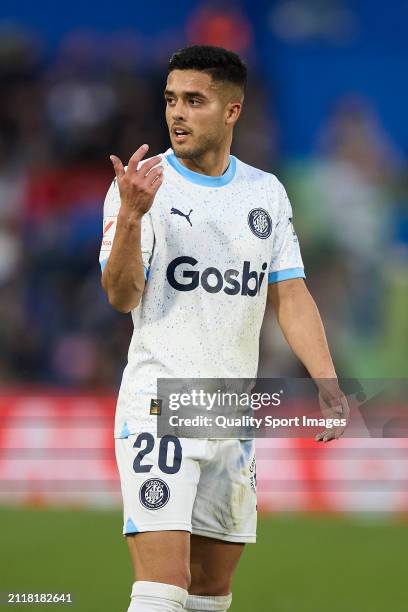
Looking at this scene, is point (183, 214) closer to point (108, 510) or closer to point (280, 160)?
point (108, 510)

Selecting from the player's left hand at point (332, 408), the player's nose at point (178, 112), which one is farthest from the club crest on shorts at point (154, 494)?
the player's nose at point (178, 112)

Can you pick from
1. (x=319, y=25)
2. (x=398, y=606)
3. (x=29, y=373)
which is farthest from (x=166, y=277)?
(x=319, y=25)

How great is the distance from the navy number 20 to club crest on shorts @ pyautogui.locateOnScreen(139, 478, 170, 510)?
0.05 meters

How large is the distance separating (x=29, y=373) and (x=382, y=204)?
4660mm

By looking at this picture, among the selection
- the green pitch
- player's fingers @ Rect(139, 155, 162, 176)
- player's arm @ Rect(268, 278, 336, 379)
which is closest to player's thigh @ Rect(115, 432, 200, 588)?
player's arm @ Rect(268, 278, 336, 379)

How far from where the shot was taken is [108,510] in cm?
1088

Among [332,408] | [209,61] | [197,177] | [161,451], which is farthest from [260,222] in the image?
[161,451]

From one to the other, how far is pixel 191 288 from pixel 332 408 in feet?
2.31

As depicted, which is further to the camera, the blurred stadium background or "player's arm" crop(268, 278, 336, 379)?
the blurred stadium background

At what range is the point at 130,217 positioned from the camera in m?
4.13

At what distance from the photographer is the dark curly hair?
4633 mm

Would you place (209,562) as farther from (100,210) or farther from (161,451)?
(100,210)
